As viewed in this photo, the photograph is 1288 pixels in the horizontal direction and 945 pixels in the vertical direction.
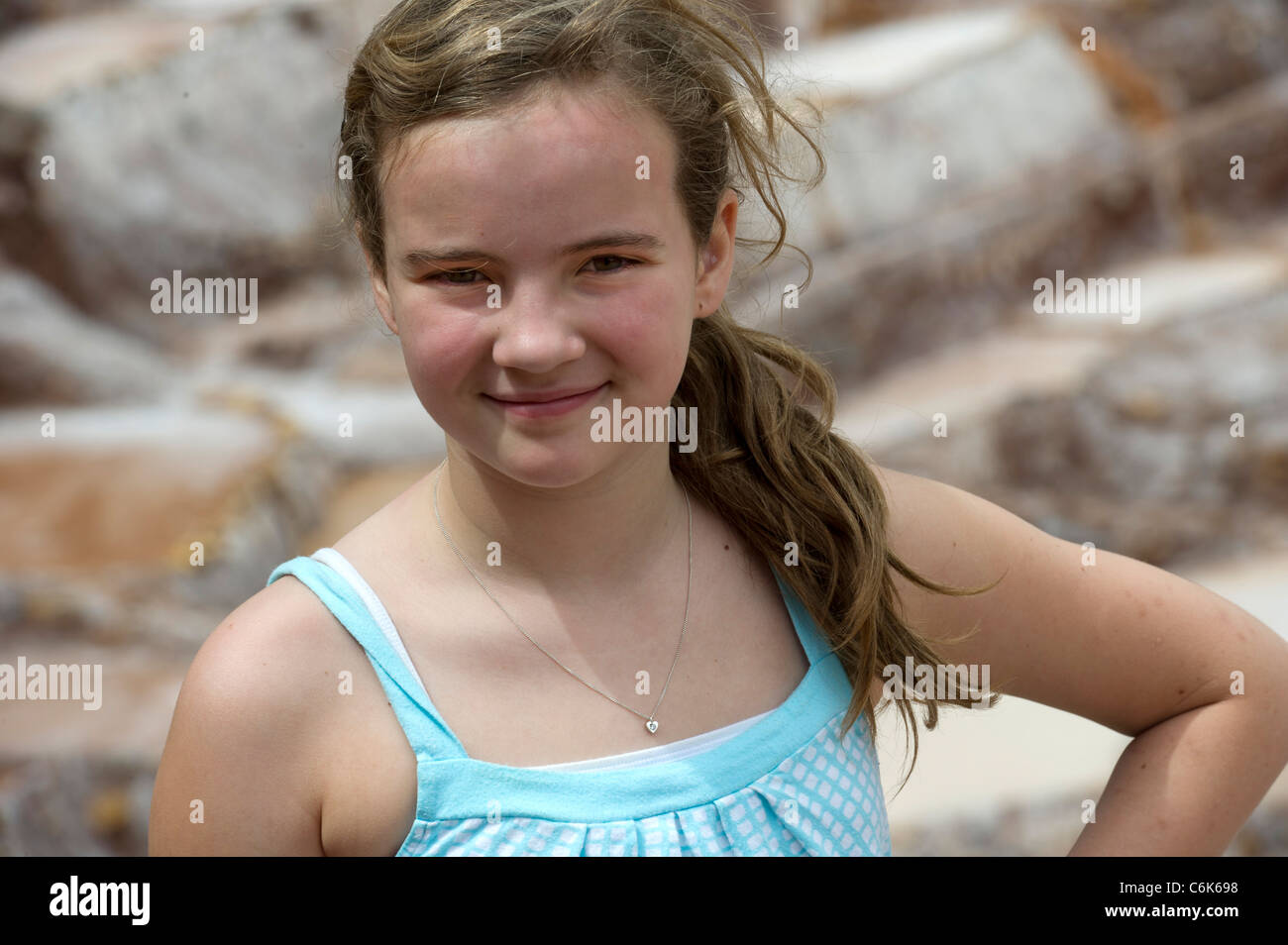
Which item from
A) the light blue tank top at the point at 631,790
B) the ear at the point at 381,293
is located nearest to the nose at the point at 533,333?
the ear at the point at 381,293

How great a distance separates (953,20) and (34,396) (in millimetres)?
3809

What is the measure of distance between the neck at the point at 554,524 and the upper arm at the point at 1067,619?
0.93ft

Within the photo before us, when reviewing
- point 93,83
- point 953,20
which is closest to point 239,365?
point 93,83

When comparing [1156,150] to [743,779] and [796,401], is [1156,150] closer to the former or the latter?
[796,401]

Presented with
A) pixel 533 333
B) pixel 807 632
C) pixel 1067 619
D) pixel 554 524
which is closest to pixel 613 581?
pixel 554 524

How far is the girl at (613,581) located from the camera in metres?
1.10

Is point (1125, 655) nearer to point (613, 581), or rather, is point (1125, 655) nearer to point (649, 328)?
point (613, 581)

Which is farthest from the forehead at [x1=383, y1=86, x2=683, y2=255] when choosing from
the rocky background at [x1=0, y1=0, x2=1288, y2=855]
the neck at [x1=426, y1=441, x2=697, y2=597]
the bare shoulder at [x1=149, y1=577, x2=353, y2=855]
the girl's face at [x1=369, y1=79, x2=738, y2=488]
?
the rocky background at [x1=0, y1=0, x2=1288, y2=855]

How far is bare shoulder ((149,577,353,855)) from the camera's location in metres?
1.10

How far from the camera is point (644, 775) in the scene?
1.18 metres

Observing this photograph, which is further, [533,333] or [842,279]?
[842,279]

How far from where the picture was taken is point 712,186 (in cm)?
126

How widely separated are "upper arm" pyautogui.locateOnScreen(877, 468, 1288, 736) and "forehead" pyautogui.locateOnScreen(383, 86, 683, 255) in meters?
0.50

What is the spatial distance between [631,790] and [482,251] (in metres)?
0.46
